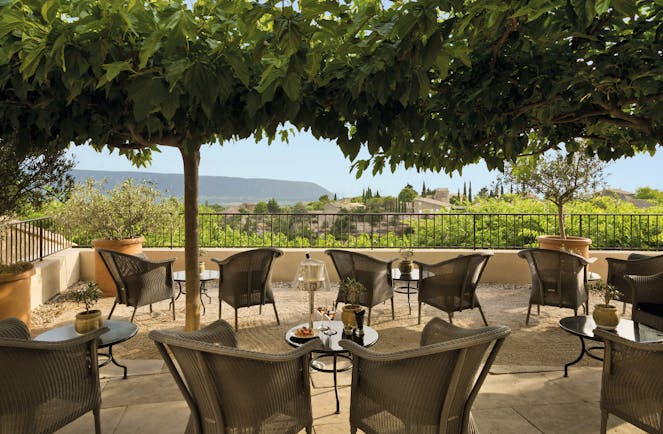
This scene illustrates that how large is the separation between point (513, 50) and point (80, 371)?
10.4 ft

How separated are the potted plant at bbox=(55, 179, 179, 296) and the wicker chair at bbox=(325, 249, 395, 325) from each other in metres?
3.38

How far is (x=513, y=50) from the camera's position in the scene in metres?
2.48

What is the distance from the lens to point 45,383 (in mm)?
2084

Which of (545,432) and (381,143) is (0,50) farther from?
(545,432)

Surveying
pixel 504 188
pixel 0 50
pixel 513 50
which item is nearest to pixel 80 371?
pixel 0 50

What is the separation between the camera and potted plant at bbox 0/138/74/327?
4059 millimetres

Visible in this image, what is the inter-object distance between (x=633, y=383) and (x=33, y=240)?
7.32m

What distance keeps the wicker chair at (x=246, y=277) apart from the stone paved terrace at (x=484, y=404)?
48.6 inches

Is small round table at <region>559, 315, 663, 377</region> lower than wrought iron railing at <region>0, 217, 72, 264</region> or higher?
lower

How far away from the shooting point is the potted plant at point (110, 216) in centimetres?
621

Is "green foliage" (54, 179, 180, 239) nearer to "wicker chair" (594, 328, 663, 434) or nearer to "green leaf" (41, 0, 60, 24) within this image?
"green leaf" (41, 0, 60, 24)

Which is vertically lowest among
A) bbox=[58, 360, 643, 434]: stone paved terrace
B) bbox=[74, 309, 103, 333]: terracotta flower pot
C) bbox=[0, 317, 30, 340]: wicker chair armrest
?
bbox=[58, 360, 643, 434]: stone paved terrace

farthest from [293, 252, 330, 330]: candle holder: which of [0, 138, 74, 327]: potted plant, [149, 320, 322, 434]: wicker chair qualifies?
[0, 138, 74, 327]: potted plant

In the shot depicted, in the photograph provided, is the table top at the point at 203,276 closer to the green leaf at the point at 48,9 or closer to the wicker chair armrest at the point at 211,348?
the wicker chair armrest at the point at 211,348
